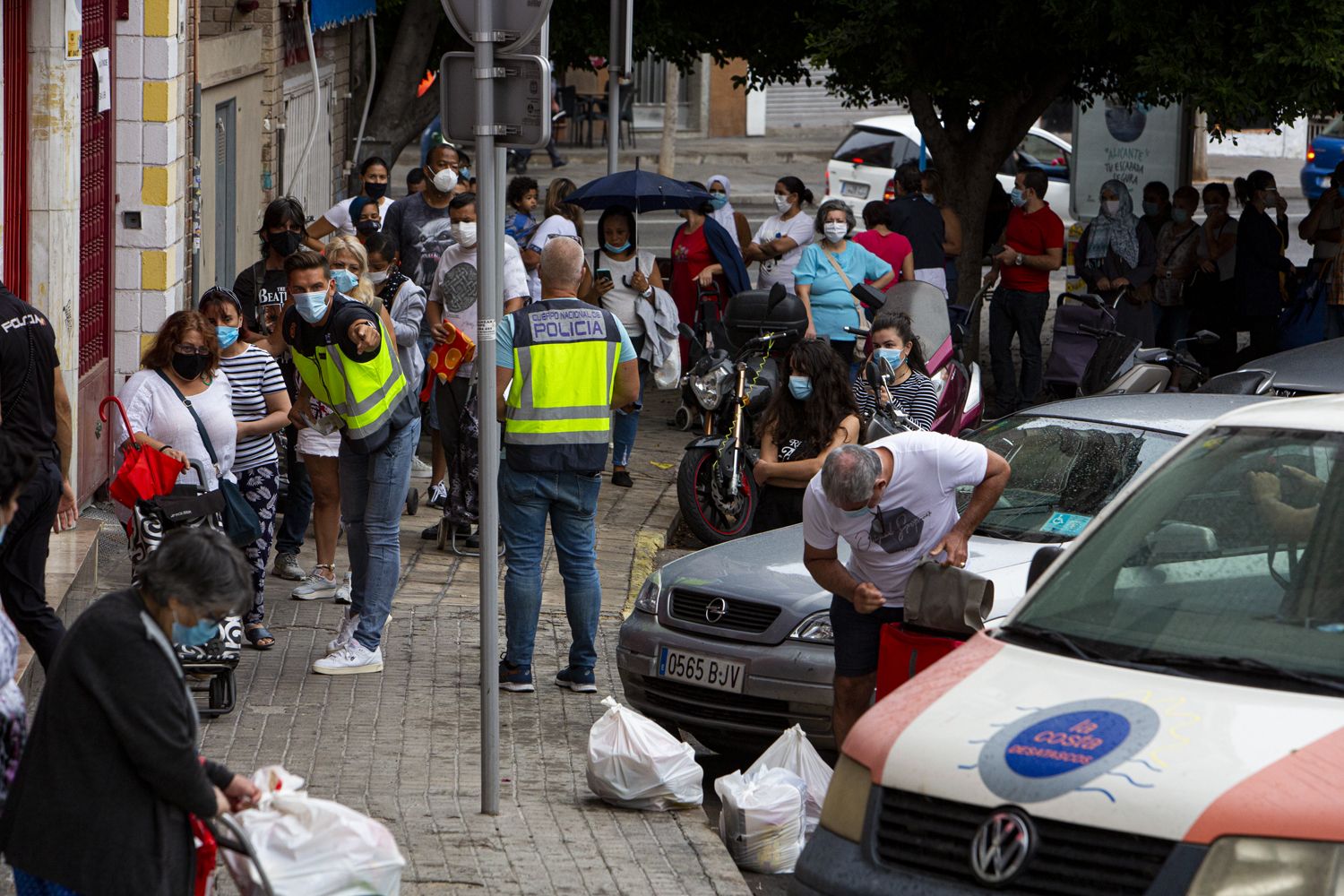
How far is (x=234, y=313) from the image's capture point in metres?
8.74

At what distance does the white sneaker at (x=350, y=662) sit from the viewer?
834cm

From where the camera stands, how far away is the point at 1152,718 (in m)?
4.40

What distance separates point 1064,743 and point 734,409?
745cm

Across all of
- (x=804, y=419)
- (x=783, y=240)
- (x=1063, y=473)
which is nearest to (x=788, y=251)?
(x=783, y=240)

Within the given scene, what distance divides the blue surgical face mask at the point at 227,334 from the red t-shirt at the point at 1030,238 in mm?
8279

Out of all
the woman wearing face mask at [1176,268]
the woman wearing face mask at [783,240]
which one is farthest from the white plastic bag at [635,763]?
the woman wearing face mask at [1176,268]

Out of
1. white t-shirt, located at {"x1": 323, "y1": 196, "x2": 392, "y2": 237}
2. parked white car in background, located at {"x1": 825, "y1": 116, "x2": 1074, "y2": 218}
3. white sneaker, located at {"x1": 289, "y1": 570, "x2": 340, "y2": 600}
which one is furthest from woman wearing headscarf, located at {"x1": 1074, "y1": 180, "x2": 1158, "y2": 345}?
parked white car in background, located at {"x1": 825, "y1": 116, "x2": 1074, "y2": 218}

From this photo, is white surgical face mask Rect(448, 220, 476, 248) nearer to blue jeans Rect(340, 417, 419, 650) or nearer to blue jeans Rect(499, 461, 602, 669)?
blue jeans Rect(340, 417, 419, 650)

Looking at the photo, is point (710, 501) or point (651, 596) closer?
point (651, 596)

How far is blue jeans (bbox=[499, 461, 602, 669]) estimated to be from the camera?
26.5 feet

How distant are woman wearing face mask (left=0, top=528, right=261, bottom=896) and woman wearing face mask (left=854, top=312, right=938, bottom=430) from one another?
647 centimetres

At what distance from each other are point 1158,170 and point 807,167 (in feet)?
47.4

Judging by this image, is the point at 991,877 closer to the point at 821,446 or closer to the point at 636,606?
the point at 636,606

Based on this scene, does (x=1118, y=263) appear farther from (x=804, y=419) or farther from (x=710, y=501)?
(x=804, y=419)
